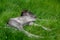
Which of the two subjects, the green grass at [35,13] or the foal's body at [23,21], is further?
the foal's body at [23,21]

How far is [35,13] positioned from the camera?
997 cm

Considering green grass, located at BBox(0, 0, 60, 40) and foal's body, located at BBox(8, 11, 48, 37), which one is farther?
foal's body, located at BBox(8, 11, 48, 37)

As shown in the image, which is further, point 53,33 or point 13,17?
point 13,17

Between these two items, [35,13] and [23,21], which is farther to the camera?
[35,13]

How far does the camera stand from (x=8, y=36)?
750 centimetres

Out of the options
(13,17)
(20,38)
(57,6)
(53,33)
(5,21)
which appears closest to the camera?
(20,38)

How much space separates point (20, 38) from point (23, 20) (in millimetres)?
1429

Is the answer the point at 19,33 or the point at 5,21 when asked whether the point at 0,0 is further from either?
the point at 19,33

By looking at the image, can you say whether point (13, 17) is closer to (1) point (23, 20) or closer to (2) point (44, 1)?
(1) point (23, 20)

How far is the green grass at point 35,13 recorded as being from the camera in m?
7.59

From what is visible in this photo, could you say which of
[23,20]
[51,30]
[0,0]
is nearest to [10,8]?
[0,0]

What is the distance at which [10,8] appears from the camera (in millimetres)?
9938

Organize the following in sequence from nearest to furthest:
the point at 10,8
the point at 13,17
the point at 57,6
→ 1. the point at 13,17
2. the point at 10,8
3. the point at 57,6

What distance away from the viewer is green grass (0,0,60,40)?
7590 millimetres
